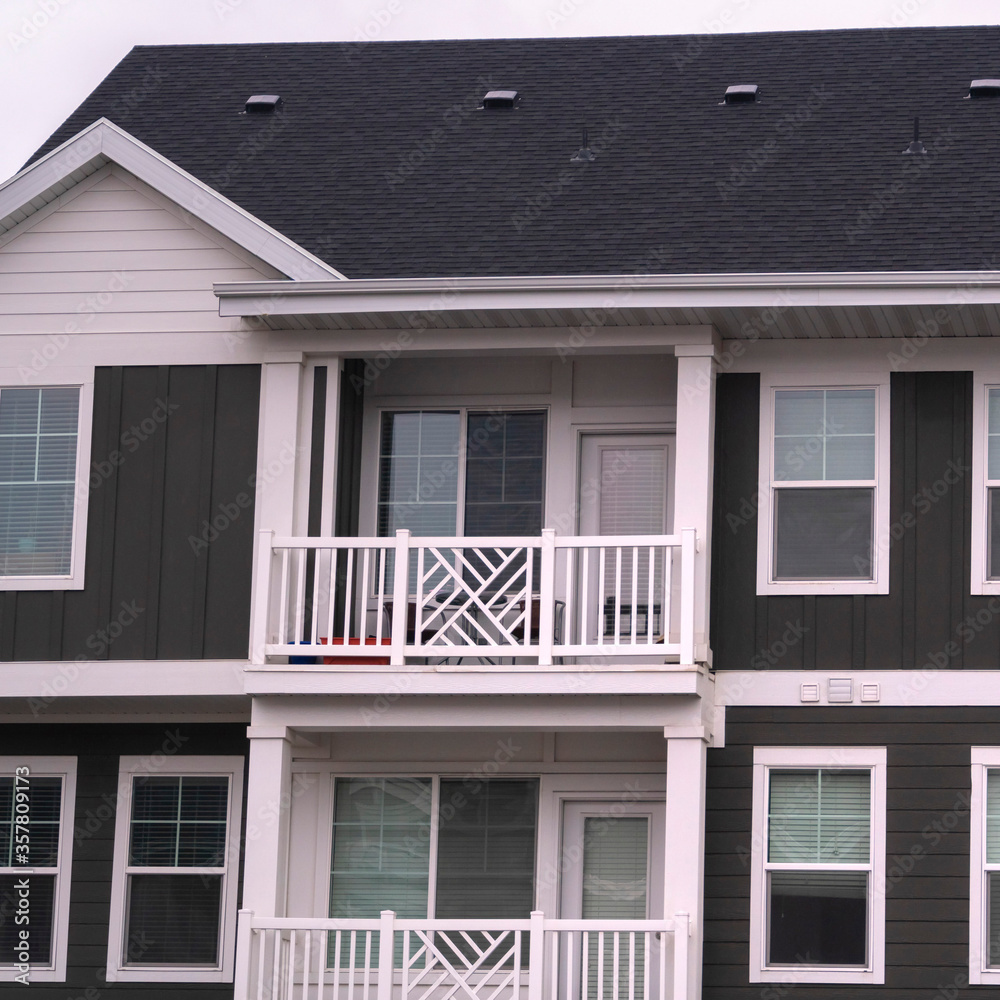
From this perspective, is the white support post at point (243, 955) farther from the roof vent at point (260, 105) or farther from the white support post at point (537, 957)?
the roof vent at point (260, 105)

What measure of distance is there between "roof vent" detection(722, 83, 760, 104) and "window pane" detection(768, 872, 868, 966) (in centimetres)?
746

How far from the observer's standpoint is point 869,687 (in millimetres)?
13797

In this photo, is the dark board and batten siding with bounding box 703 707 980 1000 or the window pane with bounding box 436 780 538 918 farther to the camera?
the window pane with bounding box 436 780 538 918

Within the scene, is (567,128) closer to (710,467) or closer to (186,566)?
(710,467)

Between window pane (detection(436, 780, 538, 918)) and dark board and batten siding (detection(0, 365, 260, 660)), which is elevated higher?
dark board and batten siding (detection(0, 365, 260, 660))

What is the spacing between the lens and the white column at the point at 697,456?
13852mm

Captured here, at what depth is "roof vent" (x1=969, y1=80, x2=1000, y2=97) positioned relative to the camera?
669 inches

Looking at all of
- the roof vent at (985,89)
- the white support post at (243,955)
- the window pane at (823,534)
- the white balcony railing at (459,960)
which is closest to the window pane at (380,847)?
the white balcony railing at (459,960)

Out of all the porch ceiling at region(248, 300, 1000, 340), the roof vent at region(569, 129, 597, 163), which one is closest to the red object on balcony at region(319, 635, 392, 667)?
the porch ceiling at region(248, 300, 1000, 340)

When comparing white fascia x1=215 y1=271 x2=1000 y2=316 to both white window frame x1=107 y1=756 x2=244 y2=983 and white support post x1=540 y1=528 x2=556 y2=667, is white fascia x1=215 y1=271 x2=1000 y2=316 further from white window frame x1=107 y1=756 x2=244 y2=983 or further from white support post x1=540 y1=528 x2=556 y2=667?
white window frame x1=107 y1=756 x2=244 y2=983

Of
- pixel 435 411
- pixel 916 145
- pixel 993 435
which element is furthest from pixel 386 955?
pixel 916 145

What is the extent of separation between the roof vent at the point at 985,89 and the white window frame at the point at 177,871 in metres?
8.84

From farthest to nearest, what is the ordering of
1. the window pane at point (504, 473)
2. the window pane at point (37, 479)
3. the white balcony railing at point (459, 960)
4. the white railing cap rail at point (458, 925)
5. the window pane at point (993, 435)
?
the window pane at point (504, 473)
the window pane at point (37, 479)
the window pane at point (993, 435)
the white balcony railing at point (459, 960)
the white railing cap rail at point (458, 925)

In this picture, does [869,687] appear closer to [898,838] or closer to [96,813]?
[898,838]
